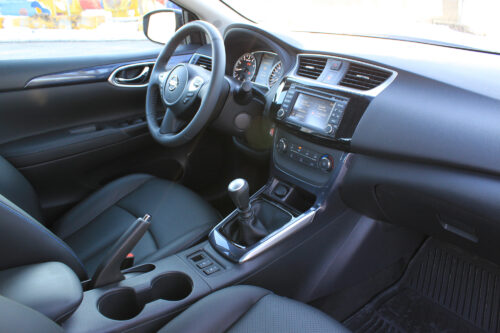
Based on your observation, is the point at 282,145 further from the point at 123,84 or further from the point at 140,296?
the point at 123,84

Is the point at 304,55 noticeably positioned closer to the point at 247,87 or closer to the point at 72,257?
the point at 247,87

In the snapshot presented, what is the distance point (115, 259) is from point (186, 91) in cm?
72

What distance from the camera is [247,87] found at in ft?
5.14

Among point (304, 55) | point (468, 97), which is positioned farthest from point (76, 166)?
point (468, 97)

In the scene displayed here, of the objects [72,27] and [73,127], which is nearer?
[73,127]

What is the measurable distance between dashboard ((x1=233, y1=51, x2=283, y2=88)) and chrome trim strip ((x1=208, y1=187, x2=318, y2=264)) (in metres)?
0.59

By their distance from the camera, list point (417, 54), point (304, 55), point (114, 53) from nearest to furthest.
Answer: point (417, 54)
point (304, 55)
point (114, 53)

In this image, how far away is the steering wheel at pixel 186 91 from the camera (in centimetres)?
144

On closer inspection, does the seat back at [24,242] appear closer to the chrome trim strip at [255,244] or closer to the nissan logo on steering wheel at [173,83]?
the chrome trim strip at [255,244]

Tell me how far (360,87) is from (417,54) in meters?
0.20

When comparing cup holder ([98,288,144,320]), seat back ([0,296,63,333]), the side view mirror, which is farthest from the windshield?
seat back ([0,296,63,333])

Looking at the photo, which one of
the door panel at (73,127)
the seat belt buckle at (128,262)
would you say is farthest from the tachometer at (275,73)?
the seat belt buckle at (128,262)

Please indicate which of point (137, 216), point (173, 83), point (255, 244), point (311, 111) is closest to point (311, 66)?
point (311, 111)

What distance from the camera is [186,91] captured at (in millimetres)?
1606
